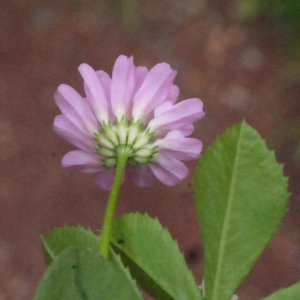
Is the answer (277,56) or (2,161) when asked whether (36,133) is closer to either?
(2,161)

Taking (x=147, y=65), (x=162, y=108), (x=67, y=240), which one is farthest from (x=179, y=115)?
(x=147, y=65)

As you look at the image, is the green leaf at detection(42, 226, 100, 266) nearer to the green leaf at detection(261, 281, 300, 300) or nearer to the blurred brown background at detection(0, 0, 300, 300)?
the green leaf at detection(261, 281, 300, 300)

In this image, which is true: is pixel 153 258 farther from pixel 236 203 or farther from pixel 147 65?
pixel 147 65

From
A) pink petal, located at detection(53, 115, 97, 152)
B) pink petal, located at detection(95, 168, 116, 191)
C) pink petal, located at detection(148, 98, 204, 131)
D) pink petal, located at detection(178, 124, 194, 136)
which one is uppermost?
pink petal, located at detection(53, 115, 97, 152)

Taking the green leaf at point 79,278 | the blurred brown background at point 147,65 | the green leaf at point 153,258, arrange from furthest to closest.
A: the blurred brown background at point 147,65, the green leaf at point 153,258, the green leaf at point 79,278

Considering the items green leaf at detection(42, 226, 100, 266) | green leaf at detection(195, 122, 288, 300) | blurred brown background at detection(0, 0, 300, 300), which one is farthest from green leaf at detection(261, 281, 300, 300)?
blurred brown background at detection(0, 0, 300, 300)

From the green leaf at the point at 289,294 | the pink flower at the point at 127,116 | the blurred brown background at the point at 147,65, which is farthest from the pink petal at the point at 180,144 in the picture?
the blurred brown background at the point at 147,65

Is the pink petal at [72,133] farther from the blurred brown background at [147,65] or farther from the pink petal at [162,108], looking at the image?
the blurred brown background at [147,65]
